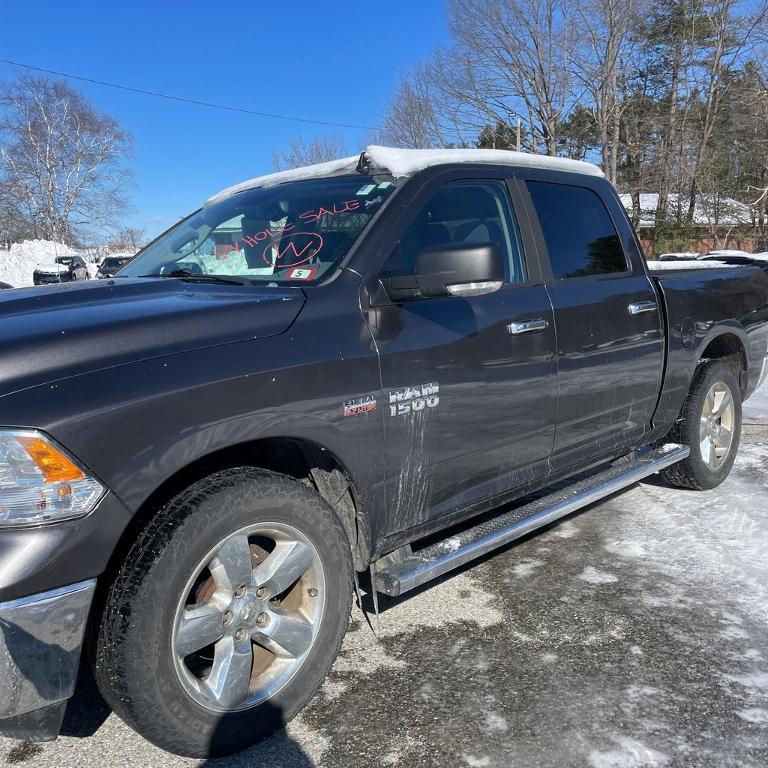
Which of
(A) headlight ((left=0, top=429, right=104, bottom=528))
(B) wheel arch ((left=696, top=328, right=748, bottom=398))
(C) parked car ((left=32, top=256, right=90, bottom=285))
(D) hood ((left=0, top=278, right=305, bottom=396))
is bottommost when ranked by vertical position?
(B) wheel arch ((left=696, top=328, right=748, bottom=398))

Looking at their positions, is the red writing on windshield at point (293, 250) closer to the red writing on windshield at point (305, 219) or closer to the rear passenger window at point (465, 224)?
the red writing on windshield at point (305, 219)

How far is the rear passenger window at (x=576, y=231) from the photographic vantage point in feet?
11.3

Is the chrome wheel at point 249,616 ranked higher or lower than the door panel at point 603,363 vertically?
lower

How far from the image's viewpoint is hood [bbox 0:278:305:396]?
6.03 ft

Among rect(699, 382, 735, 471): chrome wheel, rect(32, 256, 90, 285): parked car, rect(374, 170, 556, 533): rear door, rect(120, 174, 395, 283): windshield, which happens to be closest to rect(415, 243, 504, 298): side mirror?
rect(374, 170, 556, 533): rear door

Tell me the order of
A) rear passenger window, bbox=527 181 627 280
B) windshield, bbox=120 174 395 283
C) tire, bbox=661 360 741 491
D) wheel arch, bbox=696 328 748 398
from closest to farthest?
windshield, bbox=120 174 395 283, rear passenger window, bbox=527 181 627 280, tire, bbox=661 360 741 491, wheel arch, bbox=696 328 748 398

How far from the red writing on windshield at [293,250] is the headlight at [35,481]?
122 cm

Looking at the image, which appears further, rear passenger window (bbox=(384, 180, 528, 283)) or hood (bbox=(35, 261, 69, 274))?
hood (bbox=(35, 261, 69, 274))

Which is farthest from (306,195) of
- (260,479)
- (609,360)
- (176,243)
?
(609,360)

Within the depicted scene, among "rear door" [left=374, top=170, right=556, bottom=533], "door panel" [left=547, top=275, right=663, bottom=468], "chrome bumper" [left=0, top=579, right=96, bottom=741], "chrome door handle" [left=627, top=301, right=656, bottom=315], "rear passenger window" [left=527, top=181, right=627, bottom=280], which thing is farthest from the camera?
"chrome door handle" [left=627, top=301, right=656, bottom=315]

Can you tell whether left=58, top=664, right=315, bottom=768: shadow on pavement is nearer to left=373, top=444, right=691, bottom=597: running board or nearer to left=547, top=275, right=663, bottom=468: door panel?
left=373, top=444, right=691, bottom=597: running board

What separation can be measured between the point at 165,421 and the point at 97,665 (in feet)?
2.22

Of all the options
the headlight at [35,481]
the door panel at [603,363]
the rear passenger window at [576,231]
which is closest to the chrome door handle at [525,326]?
the door panel at [603,363]

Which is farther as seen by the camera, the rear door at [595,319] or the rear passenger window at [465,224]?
the rear door at [595,319]
